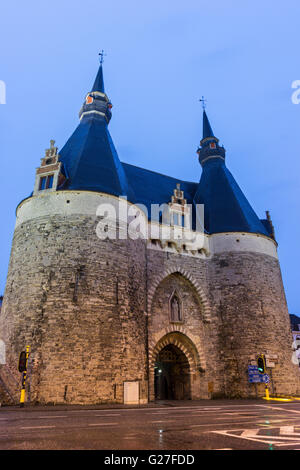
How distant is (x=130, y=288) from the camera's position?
17078 millimetres

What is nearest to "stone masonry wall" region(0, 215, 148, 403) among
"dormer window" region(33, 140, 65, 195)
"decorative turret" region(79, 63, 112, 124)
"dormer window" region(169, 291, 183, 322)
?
"dormer window" region(33, 140, 65, 195)

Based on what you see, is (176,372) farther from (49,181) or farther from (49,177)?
(49,177)

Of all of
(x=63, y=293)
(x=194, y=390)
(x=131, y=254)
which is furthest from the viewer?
(x=194, y=390)

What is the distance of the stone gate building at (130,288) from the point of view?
48.3 ft

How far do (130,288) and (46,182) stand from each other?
7133mm

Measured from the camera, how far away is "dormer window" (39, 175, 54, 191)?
59.0ft

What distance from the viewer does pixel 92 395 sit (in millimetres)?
14023

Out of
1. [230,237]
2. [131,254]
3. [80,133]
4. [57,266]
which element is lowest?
[57,266]

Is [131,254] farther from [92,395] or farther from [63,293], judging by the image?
[92,395]

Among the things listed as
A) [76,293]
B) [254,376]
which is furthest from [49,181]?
[254,376]

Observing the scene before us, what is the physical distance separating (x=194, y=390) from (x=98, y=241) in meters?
10.4

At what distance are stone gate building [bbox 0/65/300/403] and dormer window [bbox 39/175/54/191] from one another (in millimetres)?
75

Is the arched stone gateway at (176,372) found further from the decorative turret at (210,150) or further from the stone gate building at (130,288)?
the decorative turret at (210,150)
